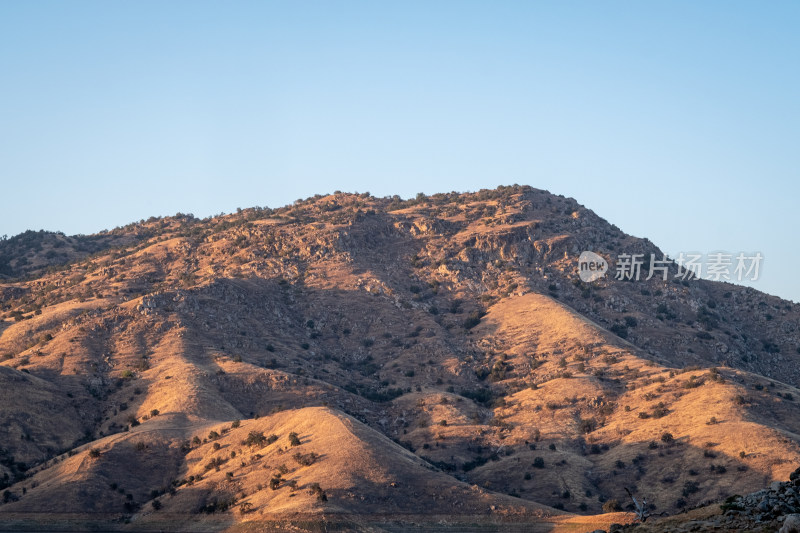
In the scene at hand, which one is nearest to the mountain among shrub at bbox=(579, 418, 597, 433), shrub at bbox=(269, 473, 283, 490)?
shrub at bbox=(579, 418, 597, 433)

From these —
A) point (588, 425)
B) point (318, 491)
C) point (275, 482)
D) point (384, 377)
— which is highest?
point (384, 377)

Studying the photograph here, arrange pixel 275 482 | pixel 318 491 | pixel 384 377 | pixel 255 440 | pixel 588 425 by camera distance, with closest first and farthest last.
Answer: pixel 318 491
pixel 275 482
pixel 255 440
pixel 588 425
pixel 384 377

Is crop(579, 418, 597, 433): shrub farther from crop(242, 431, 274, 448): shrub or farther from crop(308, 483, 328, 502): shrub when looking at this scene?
crop(308, 483, 328, 502): shrub

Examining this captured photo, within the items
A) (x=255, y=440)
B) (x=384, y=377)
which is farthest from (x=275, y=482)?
(x=384, y=377)

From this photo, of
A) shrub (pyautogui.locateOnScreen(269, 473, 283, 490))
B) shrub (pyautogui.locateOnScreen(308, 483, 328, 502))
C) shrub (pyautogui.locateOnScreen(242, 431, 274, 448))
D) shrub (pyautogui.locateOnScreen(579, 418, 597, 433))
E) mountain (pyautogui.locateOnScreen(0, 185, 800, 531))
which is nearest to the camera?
shrub (pyautogui.locateOnScreen(308, 483, 328, 502))

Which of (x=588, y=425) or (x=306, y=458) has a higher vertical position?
(x=588, y=425)

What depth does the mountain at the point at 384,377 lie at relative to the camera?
230 feet

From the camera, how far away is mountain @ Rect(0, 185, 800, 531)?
2756 inches

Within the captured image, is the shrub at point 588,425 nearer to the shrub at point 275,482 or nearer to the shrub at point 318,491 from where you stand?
the shrub at point 318,491

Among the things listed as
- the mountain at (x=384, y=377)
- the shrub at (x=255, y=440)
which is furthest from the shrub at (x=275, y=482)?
the shrub at (x=255, y=440)

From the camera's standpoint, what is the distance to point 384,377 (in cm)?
10562

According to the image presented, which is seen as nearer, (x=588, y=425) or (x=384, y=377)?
(x=588, y=425)

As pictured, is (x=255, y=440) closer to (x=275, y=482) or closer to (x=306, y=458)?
(x=306, y=458)

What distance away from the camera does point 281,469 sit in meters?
72.4
